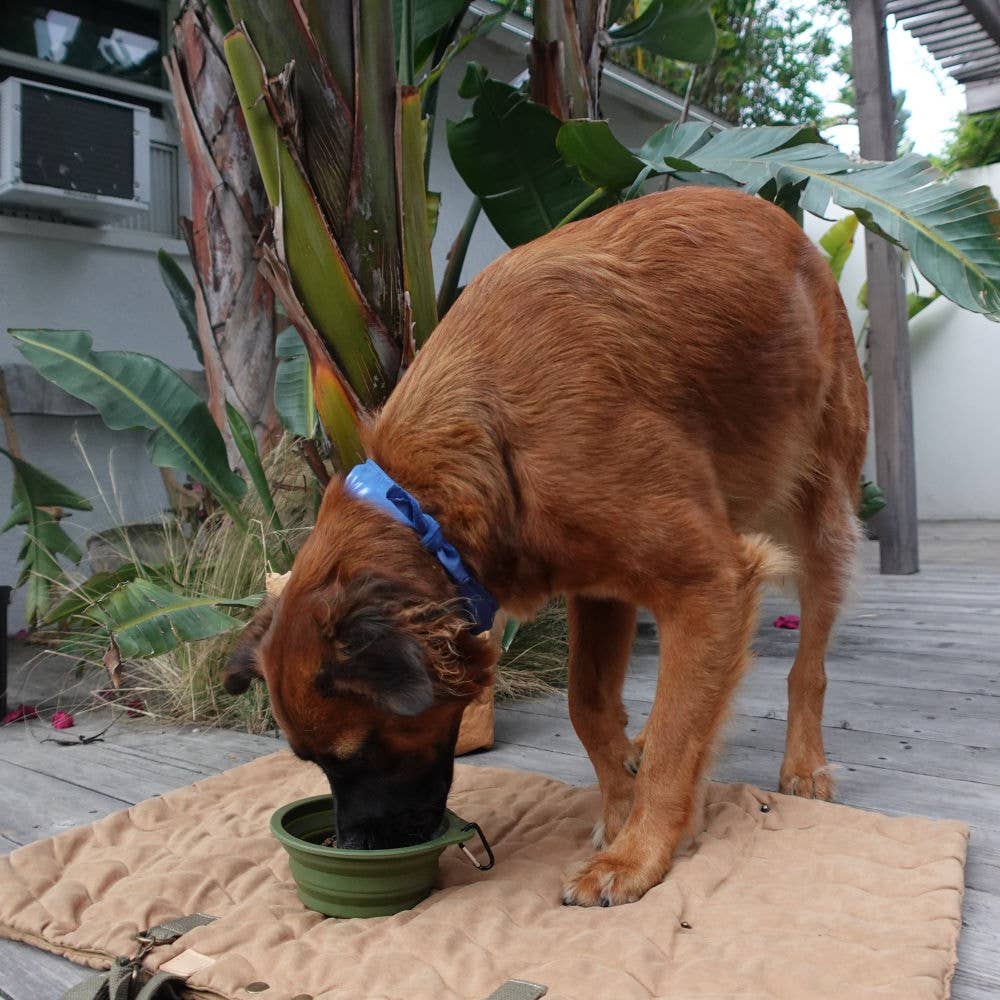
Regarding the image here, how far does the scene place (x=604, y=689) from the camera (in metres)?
2.94

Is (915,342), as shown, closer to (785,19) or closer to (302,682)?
(302,682)

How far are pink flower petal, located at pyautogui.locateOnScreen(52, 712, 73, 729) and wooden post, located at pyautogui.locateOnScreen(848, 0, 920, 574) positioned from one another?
554 cm

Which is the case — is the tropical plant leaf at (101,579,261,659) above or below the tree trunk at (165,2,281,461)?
below

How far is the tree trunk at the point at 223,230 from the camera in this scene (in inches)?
193

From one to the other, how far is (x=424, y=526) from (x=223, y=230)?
336 centimetres

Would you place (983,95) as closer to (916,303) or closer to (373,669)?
(916,303)

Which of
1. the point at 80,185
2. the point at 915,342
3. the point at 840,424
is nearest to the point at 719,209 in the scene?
the point at 840,424

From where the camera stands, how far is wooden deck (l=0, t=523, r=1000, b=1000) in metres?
2.37

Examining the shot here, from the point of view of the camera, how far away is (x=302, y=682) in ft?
7.09

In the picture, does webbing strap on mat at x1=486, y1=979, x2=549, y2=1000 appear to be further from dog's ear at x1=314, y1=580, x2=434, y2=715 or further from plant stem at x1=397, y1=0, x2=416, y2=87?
plant stem at x1=397, y1=0, x2=416, y2=87

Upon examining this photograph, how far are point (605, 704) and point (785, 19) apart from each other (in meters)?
20.2

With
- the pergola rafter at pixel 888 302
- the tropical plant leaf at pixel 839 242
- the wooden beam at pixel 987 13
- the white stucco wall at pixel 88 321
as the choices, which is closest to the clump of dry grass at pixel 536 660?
the white stucco wall at pixel 88 321

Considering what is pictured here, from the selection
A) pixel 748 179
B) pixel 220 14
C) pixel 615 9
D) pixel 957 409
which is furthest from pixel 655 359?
pixel 957 409

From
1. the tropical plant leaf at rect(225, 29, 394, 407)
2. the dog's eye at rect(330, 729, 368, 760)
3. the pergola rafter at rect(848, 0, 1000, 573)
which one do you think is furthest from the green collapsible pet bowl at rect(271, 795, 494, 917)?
the pergola rafter at rect(848, 0, 1000, 573)
